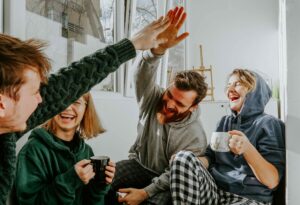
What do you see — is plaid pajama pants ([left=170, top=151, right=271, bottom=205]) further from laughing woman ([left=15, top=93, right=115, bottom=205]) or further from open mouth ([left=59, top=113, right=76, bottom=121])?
open mouth ([left=59, top=113, right=76, bottom=121])

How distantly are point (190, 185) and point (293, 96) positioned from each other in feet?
1.86

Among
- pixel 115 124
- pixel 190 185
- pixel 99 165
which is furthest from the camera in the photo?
pixel 115 124

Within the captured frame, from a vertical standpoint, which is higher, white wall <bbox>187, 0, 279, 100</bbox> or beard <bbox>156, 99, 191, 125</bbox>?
white wall <bbox>187, 0, 279, 100</bbox>

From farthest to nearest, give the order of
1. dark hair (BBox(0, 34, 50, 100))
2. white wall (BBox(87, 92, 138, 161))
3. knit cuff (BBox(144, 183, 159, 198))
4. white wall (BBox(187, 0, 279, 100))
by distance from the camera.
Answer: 1. white wall (BBox(187, 0, 279, 100))
2. white wall (BBox(87, 92, 138, 161))
3. knit cuff (BBox(144, 183, 159, 198))
4. dark hair (BBox(0, 34, 50, 100))

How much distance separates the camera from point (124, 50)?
42.9 inches

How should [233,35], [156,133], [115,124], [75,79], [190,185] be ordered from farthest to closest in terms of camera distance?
[233,35] < [115,124] < [156,133] < [190,185] < [75,79]

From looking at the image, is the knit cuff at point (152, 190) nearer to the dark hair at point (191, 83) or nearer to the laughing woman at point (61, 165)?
the laughing woman at point (61, 165)

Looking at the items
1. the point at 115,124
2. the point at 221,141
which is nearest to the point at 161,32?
the point at 221,141

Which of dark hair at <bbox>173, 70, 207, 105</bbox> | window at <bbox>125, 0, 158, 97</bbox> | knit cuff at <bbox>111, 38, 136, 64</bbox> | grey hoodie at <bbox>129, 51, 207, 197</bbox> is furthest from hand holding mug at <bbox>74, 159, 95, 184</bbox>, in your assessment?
window at <bbox>125, 0, 158, 97</bbox>

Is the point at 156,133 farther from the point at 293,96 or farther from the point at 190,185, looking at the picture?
the point at 293,96

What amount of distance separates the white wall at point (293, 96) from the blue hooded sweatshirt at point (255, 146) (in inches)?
5.5

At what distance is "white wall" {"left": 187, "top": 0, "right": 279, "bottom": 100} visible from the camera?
3.74 metres

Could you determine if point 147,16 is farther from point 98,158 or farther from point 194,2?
point 98,158

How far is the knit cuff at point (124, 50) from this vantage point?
1082 millimetres
